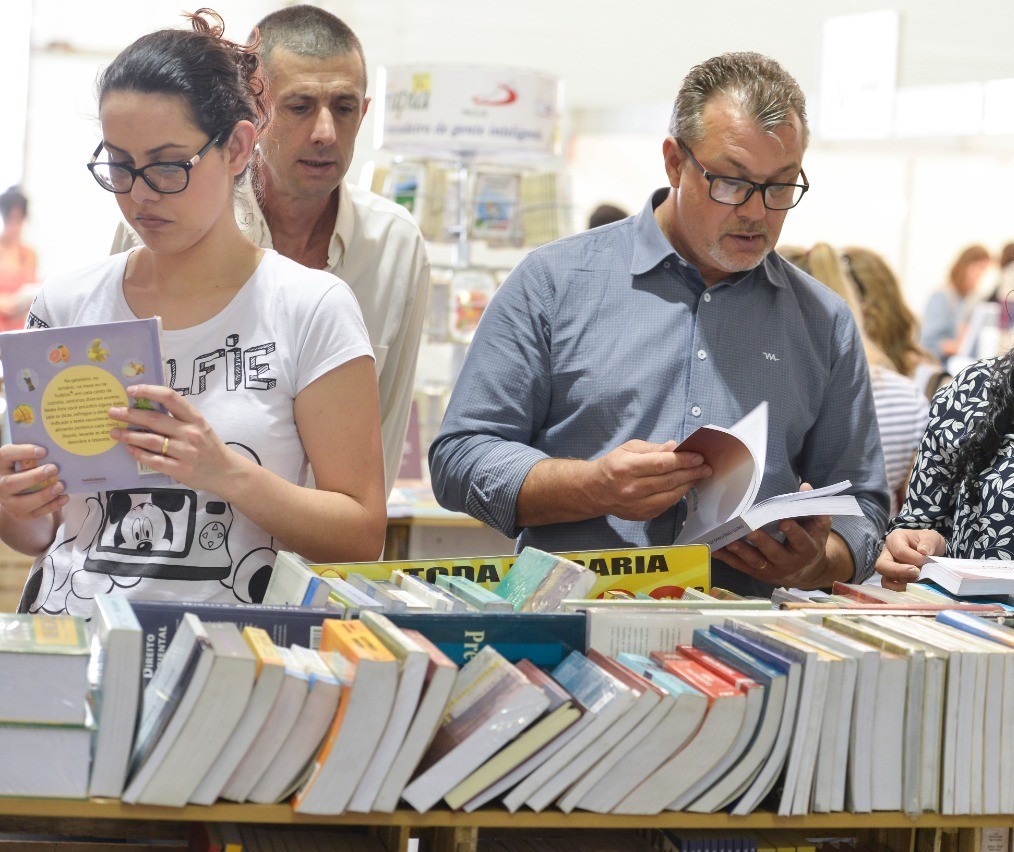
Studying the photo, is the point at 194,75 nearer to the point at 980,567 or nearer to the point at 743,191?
the point at 743,191

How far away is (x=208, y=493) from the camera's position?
198 cm

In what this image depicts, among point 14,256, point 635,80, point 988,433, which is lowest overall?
point 14,256

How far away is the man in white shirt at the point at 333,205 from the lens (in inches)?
111

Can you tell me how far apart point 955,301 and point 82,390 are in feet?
32.3

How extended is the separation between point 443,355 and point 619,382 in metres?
7.10

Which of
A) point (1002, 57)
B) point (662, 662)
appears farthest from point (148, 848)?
point (1002, 57)

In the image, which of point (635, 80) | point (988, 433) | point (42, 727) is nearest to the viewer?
point (42, 727)

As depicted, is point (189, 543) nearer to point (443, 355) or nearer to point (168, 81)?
point (168, 81)

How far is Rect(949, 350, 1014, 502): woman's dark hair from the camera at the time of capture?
103 inches

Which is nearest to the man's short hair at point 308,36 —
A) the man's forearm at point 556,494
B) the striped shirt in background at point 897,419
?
the man's forearm at point 556,494

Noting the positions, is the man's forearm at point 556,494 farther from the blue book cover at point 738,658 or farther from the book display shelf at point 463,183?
the book display shelf at point 463,183

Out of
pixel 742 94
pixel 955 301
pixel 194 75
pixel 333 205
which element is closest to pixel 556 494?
pixel 742 94

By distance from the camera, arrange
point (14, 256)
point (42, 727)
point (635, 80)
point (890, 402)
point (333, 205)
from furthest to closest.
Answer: point (635, 80), point (14, 256), point (890, 402), point (333, 205), point (42, 727)

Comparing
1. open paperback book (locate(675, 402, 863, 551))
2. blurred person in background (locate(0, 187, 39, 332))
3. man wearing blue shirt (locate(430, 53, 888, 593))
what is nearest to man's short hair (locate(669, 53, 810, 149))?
man wearing blue shirt (locate(430, 53, 888, 593))
